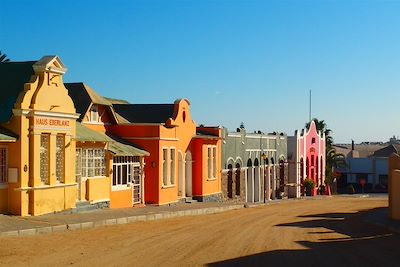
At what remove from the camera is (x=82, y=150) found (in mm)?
24703

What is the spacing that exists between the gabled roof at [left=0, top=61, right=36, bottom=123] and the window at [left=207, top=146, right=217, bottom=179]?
1627cm

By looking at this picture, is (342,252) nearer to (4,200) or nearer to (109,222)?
(109,222)

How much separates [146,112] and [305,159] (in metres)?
25.0

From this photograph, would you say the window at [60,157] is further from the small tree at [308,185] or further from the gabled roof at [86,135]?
the small tree at [308,185]

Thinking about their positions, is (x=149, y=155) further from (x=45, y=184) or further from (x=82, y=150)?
(x=45, y=184)

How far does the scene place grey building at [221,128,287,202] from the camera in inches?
1613

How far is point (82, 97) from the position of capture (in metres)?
28.0

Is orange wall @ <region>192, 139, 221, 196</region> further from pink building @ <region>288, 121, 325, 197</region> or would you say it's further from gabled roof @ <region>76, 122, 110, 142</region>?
pink building @ <region>288, 121, 325, 197</region>

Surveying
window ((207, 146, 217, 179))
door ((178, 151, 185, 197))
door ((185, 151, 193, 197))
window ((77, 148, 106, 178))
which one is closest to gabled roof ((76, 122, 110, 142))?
window ((77, 148, 106, 178))

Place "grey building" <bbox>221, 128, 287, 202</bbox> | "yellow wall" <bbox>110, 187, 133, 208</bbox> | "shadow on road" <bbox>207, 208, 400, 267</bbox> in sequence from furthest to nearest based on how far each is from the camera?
"grey building" <bbox>221, 128, 287, 202</bbox>, "yellow wall" <bbox>110, 187, 133, 208</bbox>, "shadow on road" <bbox>207, 208, 400, 267</bbox>

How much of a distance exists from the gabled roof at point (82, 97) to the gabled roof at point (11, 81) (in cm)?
477

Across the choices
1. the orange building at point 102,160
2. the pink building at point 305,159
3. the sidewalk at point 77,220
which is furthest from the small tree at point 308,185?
the sidewalk at point 77,220

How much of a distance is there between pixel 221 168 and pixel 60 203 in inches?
717

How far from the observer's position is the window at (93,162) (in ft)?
81.7
